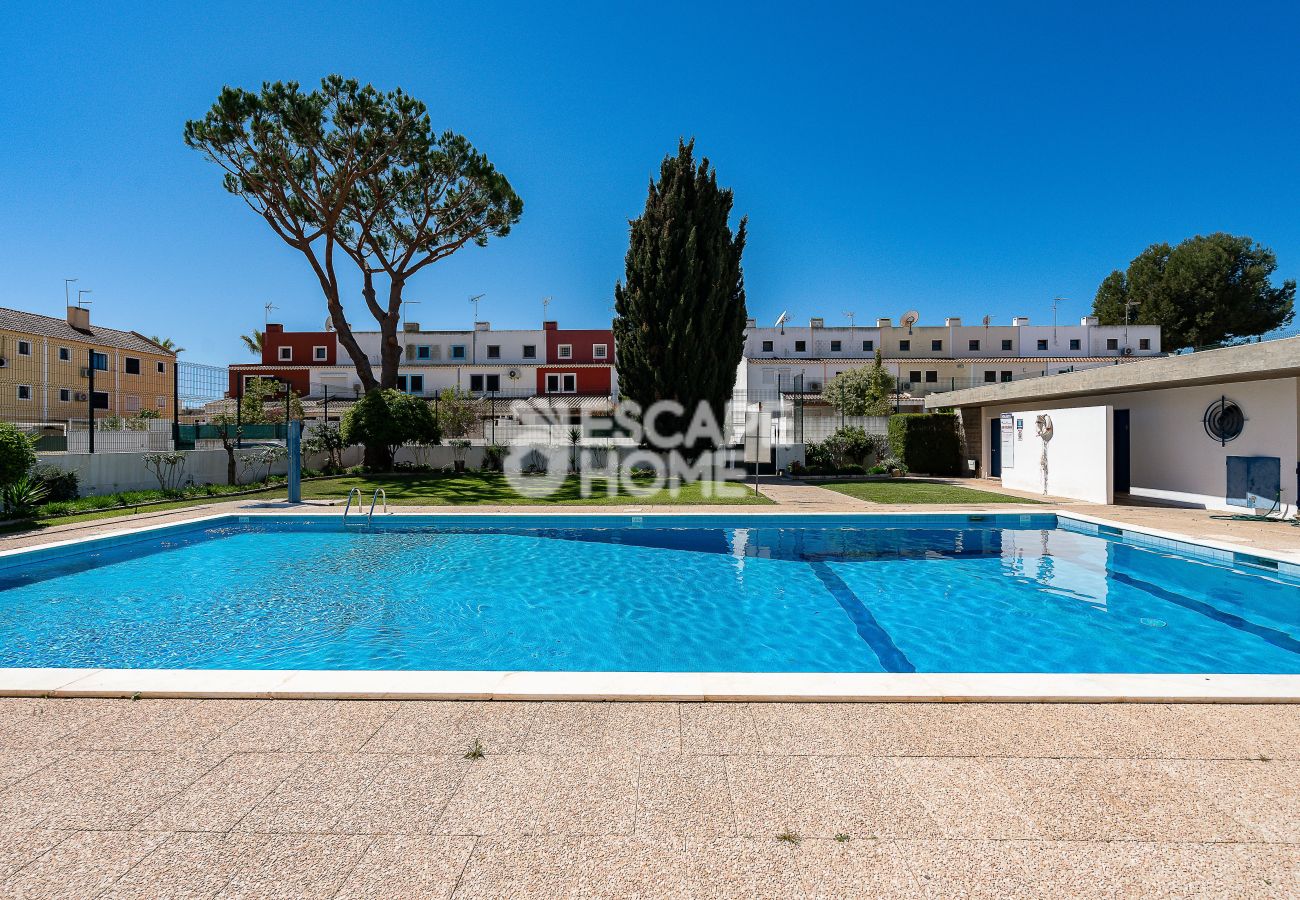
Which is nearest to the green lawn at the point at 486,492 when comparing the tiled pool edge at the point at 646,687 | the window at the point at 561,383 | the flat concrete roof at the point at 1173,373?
the flat concrete roof at the point at 1173,373

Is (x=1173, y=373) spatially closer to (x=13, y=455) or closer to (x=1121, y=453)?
(x=1121, y=453)

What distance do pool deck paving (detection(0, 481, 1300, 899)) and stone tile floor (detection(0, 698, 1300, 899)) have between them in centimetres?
1

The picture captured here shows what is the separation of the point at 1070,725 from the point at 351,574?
32.5 ft

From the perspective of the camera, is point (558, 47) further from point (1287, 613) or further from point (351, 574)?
point (1287, 613)

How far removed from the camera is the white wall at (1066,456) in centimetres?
1574

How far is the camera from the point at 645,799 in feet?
9.80

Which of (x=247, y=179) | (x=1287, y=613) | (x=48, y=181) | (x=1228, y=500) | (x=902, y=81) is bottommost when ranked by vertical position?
(x=1287, y=613)

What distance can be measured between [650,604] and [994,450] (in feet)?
63.6

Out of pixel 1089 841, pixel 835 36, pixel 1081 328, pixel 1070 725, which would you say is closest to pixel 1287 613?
pixel 1070 725

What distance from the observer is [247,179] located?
2220 centimetres

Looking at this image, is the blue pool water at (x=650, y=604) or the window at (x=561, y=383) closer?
the blue pool water at (x=650, y=604)

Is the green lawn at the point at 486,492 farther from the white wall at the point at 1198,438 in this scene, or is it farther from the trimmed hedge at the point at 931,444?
the white wall at the point at 1198,438

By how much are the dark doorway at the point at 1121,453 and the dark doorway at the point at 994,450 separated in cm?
444

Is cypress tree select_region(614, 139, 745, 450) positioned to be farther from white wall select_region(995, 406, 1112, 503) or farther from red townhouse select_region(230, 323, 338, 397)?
red townhouse select_region(230, 323, 338, 397)
